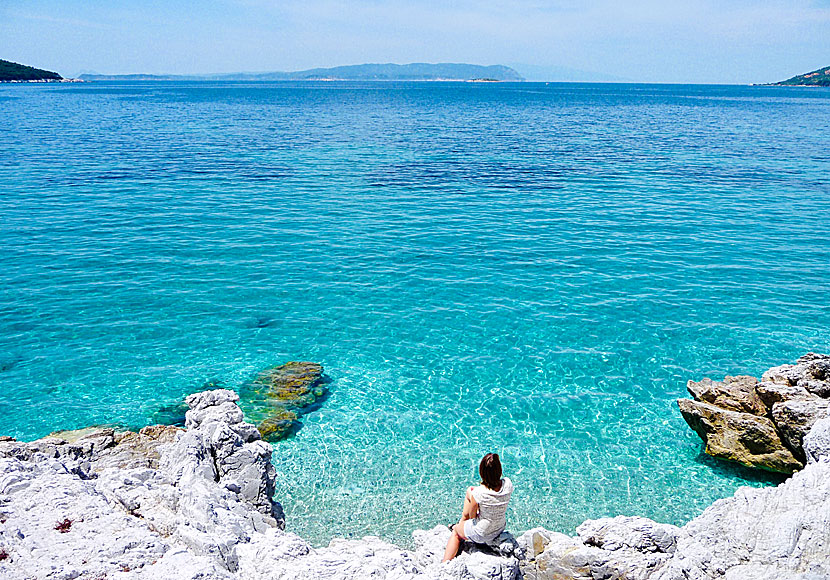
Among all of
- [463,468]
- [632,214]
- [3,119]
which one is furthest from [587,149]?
[3,119]

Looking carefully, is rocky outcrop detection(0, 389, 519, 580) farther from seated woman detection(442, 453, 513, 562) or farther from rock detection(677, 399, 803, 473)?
rock detection(677, 399, 803, 473)

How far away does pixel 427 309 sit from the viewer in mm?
27297

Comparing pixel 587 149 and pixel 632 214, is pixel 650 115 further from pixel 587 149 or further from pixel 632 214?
pixel 632 214

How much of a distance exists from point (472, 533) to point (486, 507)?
0.59 m

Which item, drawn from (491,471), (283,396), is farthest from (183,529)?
(283,396)

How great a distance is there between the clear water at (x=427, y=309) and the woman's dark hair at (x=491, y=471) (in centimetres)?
538

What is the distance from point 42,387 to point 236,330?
7.01 metres

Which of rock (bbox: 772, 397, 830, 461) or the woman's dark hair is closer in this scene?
the woman's dark hair

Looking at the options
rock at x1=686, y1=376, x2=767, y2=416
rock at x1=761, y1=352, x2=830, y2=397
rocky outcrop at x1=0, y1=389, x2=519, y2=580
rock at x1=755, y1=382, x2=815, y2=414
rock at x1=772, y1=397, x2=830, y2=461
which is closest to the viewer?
rocky outcrop at x1=0, y1=389, x2=519, y2=580

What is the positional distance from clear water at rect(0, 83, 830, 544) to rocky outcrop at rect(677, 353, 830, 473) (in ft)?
2.17

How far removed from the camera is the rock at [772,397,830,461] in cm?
1537

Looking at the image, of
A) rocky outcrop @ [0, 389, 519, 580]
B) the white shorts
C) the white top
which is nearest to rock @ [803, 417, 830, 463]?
the white top

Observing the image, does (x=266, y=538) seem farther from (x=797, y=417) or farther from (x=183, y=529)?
(x=797, y=417)

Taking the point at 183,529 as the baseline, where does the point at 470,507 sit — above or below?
above
